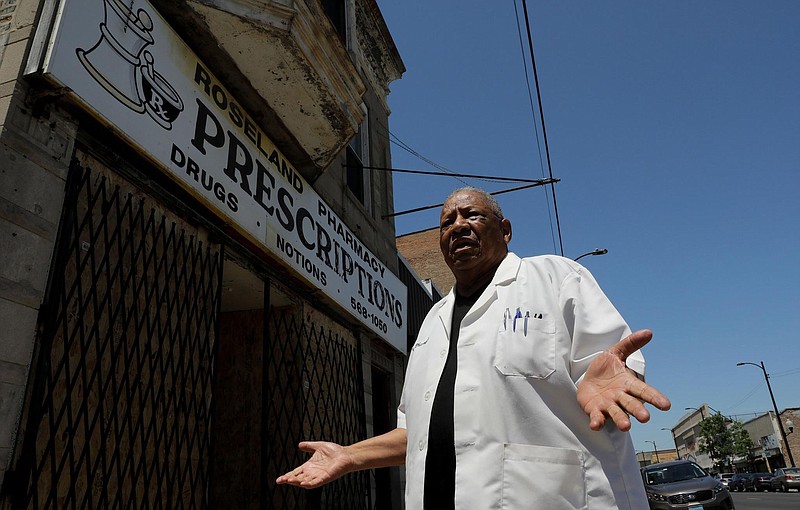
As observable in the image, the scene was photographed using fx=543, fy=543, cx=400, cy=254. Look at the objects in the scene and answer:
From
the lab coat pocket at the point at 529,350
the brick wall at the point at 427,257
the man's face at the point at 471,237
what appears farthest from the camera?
the brick wall at the point at 427,257

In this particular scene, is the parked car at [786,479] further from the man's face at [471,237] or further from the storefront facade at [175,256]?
the man's face at [471,237]

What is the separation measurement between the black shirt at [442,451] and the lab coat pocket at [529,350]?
25cm

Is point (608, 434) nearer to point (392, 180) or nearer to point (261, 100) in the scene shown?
point (261, 100)

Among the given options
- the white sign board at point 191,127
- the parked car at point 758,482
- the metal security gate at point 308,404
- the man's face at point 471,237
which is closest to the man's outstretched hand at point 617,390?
the man's face at point 471,237

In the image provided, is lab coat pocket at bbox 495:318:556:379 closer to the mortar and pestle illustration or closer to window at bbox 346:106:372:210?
the mortar and pestle illustration

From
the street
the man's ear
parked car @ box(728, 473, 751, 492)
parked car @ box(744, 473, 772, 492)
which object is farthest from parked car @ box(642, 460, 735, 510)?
parked car @ box(728, 473, 751, 492)

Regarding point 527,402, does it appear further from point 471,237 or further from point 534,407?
point 471,237

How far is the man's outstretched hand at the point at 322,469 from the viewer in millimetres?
2328

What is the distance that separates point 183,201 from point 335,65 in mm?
2329

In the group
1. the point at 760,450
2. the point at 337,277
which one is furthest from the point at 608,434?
the point at 760,450

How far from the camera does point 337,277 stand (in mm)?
7371

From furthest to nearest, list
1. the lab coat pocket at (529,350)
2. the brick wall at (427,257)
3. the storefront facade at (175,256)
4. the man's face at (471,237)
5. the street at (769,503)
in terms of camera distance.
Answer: the brick wall at (427,257) < the street at (769,503) < the storefront facade at (175,256) < the man's face at (471,237) < the lab coat pocket at (529,350)

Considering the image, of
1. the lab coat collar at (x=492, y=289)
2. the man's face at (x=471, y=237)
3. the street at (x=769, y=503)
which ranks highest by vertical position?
the man's face at (x=471, y=237)

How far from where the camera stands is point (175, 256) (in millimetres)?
4703
